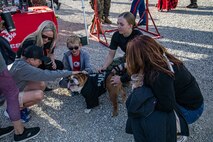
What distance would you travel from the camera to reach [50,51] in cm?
386

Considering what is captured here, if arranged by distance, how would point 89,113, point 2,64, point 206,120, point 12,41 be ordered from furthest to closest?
1. point 12,41
2. point 89,113
3. point 206,120
4. point 2,64

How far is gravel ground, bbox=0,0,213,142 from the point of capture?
3.01 metres

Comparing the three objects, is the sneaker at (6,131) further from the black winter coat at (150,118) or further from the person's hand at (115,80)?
the black winter coat at (150,118)

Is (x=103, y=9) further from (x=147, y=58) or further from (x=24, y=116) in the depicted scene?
(x=147, y=58)

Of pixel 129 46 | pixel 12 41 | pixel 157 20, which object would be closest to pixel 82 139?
pixel 129 46

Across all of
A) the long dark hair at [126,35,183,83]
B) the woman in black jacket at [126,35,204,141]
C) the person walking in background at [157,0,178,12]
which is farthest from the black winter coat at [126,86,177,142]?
the person walking in background at [157,0,178,12]

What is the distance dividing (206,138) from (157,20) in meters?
5.05

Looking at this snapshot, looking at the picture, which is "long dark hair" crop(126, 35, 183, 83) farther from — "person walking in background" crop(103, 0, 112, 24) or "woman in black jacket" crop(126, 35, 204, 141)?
"person walking in background" crop(103, 0, 112, 24)

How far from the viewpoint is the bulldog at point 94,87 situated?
3225 millimetres

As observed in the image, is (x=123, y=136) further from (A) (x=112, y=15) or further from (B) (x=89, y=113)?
(A) (x=112, y=15)

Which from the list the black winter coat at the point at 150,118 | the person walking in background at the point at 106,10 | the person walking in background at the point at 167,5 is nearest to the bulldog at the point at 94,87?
the black winter coat at the point at 150,118

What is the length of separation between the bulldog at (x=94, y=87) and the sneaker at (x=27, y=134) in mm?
680

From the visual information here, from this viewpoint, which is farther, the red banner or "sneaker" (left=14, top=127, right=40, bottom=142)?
the red banner

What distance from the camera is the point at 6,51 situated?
306 cm
